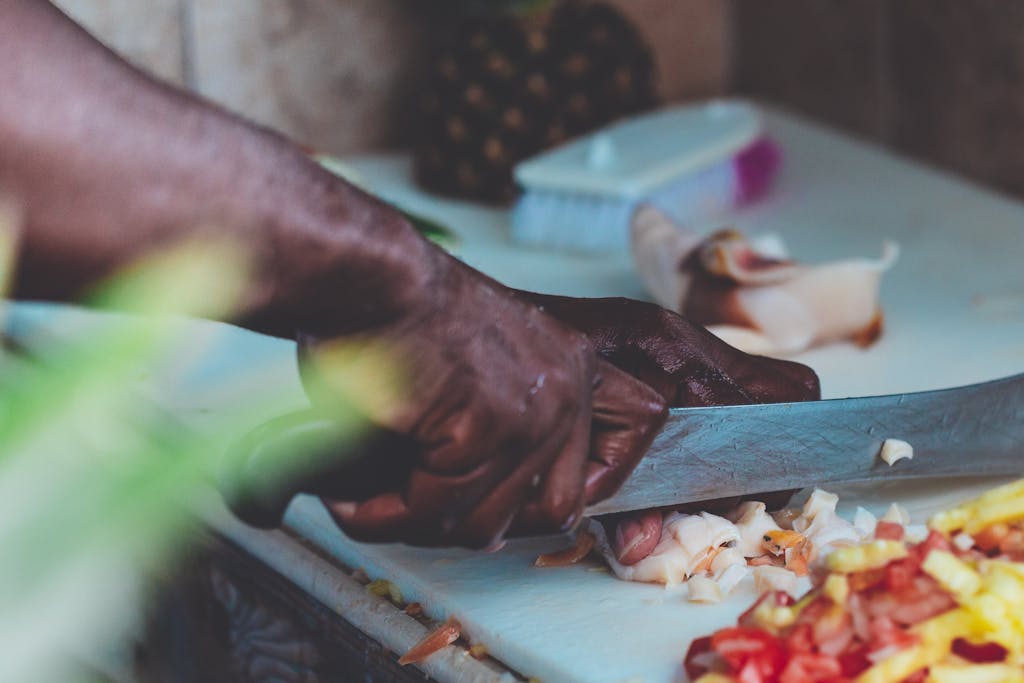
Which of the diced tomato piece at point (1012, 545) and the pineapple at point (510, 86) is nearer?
the diced tomato piece at point (1012, 545)

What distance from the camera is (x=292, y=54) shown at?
1.72 meters

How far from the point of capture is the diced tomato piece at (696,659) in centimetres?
67

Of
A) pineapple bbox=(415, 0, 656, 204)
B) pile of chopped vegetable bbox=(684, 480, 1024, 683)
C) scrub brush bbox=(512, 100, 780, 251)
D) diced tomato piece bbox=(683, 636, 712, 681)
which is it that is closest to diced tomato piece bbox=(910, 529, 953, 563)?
pile of chopped vegetable bbox=(684, 480, 1024, 683)

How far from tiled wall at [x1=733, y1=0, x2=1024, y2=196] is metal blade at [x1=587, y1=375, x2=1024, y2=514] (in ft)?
3.02

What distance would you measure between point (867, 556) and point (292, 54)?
126cm

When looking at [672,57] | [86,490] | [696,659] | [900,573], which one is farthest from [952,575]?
[672,57]

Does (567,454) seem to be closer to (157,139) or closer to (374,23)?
(157,139)

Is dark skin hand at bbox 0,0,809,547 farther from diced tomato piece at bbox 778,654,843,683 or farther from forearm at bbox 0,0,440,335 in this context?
diced tomato piece at bbox 778,654,843,683

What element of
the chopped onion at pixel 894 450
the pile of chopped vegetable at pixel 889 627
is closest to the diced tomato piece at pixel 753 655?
the pile of chopped vegetable at pixel 889 627

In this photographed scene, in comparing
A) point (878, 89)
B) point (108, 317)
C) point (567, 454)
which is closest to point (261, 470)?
point (567, 454)

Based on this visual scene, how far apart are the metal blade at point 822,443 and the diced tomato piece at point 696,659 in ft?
0.34

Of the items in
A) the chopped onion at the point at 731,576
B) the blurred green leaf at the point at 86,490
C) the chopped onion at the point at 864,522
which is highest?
the chopped onion at the point at 864,522

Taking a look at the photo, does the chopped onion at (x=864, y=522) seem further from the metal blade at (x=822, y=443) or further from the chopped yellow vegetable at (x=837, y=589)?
the chopped yellow vegetable at (x=837, y=589)

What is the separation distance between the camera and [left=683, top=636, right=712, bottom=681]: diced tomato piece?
665 millimetres
